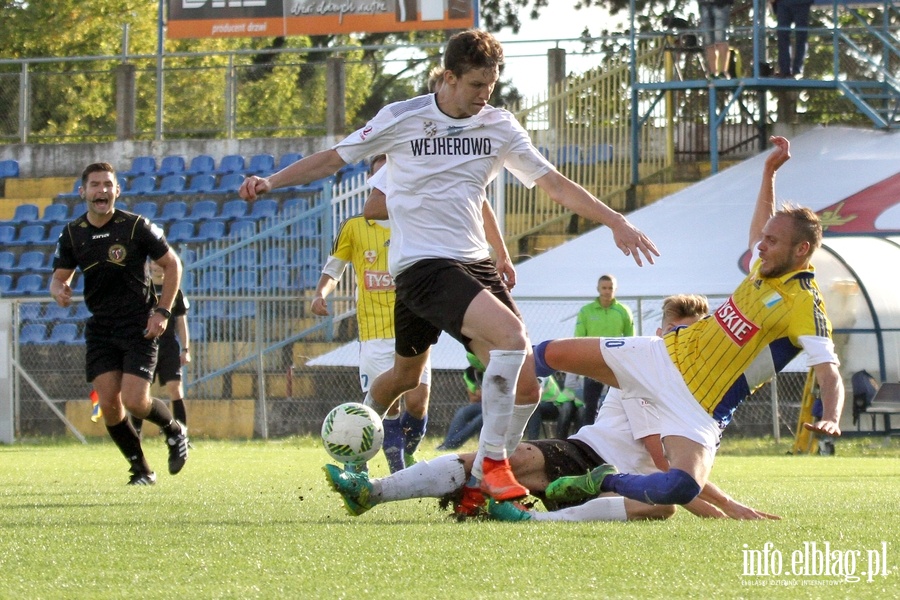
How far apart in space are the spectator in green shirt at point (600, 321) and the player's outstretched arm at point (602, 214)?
8.47 meters

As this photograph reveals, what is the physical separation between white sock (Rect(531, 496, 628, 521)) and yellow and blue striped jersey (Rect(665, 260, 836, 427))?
586 mm

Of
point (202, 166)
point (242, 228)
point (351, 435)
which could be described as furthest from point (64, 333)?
point (351, 435)

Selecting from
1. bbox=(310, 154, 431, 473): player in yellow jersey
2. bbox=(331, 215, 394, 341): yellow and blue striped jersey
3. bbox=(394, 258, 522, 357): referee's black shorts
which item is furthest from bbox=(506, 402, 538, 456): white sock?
bbox=(331, 215, 394, 341): yellow and blue striped jersey

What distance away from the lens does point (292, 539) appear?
18.4 ft

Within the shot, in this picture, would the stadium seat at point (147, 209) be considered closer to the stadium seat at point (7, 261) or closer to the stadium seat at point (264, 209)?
the stadium seat at point (264, 209)

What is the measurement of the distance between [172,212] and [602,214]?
55.2 ft

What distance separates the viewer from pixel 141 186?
76.9ft

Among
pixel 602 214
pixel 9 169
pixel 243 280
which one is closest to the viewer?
pixel 602 214

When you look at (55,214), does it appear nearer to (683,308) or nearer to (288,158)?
(288,158)

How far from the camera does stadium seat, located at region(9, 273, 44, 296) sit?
21719 millimetres

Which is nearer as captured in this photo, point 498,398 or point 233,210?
point 498,398

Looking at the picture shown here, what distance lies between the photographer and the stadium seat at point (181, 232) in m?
21.5

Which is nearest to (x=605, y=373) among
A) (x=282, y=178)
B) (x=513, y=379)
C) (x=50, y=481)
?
(x=513, y=379)

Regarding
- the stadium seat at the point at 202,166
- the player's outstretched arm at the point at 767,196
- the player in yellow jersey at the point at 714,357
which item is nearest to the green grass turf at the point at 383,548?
the player in yellow jersey at the point at 714,357
